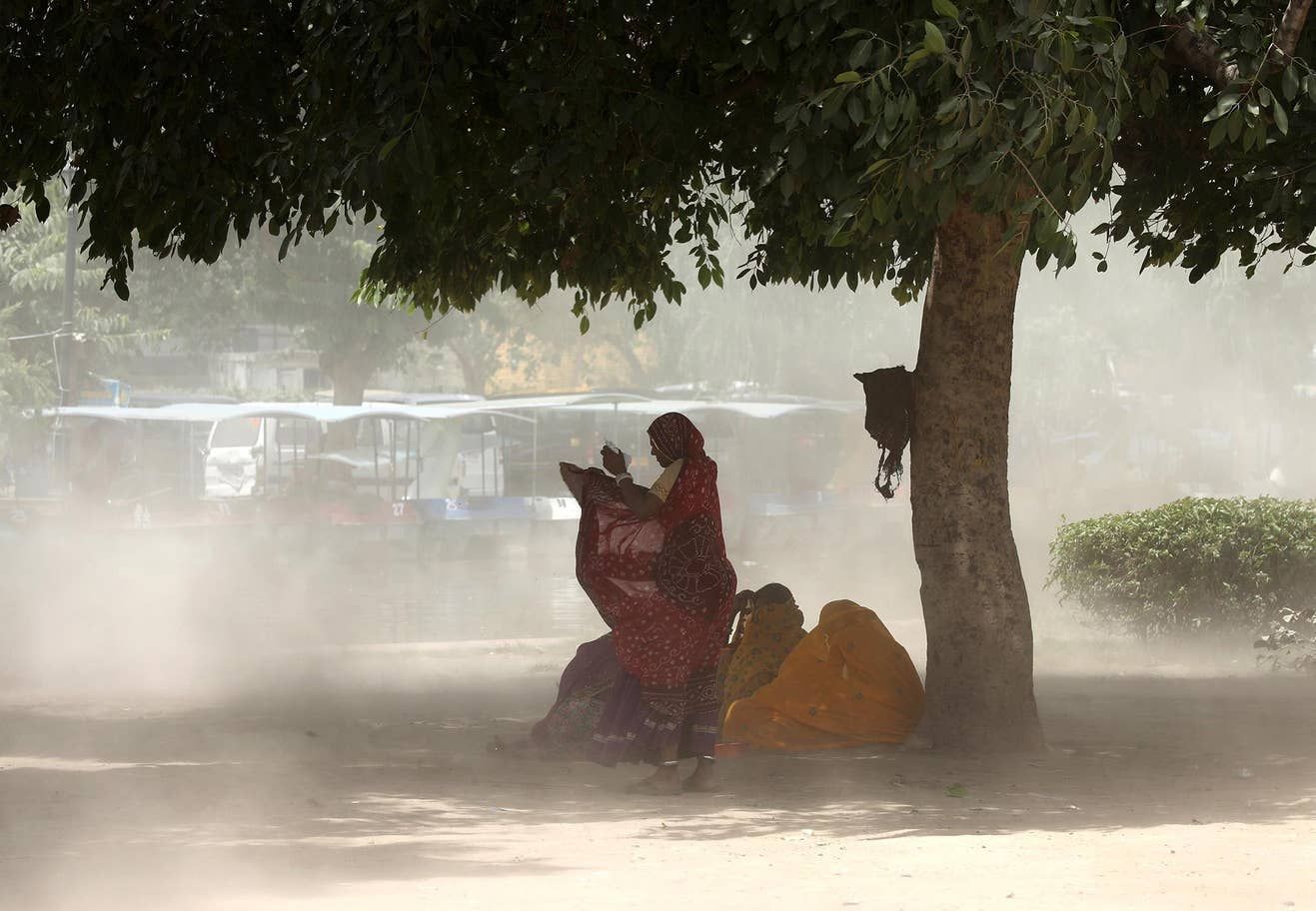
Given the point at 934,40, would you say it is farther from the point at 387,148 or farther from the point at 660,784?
the point at 660,784

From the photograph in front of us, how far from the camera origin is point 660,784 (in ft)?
22.2

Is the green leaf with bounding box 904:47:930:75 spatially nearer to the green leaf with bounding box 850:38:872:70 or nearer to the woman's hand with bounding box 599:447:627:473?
the green leaf with bounding box 850:38:872:70

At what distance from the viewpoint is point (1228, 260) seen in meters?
36.1

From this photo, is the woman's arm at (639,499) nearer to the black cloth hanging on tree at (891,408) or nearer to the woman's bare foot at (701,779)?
the woman's bare foot at (701,779)

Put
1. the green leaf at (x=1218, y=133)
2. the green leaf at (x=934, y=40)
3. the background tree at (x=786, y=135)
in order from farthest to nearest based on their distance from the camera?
the background tree at (x=786, y=135)
the green leaf at (x=1218, y=133)
the green leaf at (x=934, y=40)

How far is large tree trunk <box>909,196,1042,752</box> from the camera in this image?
766 centimetres

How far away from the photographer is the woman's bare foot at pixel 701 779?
683 cm

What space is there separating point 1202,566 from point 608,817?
751cm

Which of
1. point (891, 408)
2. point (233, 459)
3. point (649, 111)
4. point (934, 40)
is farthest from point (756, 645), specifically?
point (233, 459)

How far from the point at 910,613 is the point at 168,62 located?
11921 mm

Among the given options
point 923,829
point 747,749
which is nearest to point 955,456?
point 747,749

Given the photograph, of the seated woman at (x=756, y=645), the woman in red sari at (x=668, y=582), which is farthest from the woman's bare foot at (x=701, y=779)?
the seated woman at (x=756, y=645)

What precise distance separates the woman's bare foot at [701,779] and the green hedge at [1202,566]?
6.67 metres

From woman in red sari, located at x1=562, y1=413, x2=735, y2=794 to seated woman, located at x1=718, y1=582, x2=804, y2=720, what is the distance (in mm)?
936
